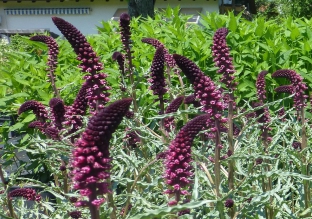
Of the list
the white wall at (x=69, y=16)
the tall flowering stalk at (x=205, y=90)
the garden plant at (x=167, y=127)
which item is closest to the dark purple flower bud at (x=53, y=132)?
the garden plant at (x=167, y=127)

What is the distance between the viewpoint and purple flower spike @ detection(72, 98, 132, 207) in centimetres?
159

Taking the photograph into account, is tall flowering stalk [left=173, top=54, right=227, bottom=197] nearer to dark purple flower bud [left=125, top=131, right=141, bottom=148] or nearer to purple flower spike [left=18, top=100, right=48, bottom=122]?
dark purple flower bud [left=125, top=131, right=141, bottom=148]

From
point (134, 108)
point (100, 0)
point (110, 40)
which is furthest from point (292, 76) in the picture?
point (100, 0)

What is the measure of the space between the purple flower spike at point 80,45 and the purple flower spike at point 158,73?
44 centimetres

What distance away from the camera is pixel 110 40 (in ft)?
19.5

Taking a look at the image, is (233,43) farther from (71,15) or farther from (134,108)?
(71,15)

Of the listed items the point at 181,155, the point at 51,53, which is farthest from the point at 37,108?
the point at 181,155

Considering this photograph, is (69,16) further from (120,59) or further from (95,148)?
(95,148)

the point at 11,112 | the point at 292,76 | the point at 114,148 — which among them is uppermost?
the point at 292,76

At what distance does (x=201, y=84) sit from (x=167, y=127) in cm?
112

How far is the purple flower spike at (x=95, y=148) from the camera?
5.21 ft

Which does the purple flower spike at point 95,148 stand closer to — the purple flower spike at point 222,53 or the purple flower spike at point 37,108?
the purple flower spike at point 222,53

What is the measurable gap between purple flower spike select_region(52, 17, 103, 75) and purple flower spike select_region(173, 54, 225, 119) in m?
0.44

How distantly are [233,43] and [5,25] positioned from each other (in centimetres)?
2916
